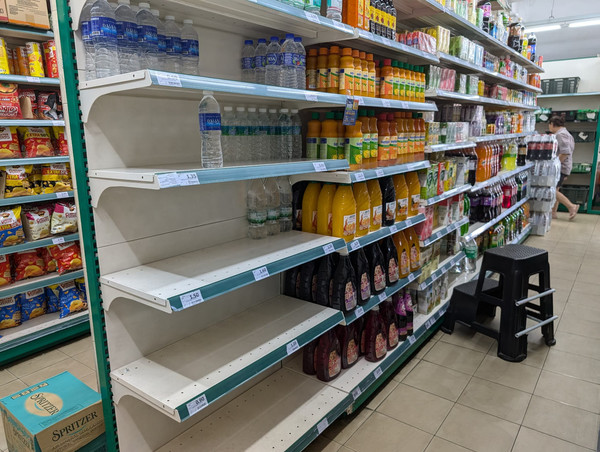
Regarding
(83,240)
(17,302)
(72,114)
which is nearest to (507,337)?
(83,240)

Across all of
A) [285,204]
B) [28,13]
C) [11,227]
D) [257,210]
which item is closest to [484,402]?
A: [285,204]

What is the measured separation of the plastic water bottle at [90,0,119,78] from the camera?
1399mm

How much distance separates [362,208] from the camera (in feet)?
8.11

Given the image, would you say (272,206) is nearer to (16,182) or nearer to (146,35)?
(146,35)

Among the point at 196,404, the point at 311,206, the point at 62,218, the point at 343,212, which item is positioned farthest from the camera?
the point at 62,218

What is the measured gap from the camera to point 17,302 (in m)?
3.37

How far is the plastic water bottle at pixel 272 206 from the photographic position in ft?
7.59

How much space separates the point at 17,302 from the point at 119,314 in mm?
2218

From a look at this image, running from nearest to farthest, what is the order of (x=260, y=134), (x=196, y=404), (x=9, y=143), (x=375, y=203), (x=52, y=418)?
(x=196, y=404) → (x=52, y=418) → (x=260, y=134) → (x=375, y=203) → (x=9, y=143)

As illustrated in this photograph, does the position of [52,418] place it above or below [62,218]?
below

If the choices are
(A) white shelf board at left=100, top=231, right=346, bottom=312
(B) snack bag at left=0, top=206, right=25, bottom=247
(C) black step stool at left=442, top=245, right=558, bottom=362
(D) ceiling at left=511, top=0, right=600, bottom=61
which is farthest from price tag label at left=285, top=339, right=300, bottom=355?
(D) ceiling at left=511, top=0, right=600, bottom=61

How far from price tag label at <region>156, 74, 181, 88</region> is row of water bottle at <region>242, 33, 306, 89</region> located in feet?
2.33

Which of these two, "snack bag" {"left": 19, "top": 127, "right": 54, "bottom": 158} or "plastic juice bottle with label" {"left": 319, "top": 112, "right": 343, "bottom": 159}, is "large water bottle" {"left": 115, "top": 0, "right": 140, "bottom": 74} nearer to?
"plastic juice bottle with label" {"left": 319, "top": 112, "right": 343, "bottom": 159}

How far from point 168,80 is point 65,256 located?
2.77 meters
